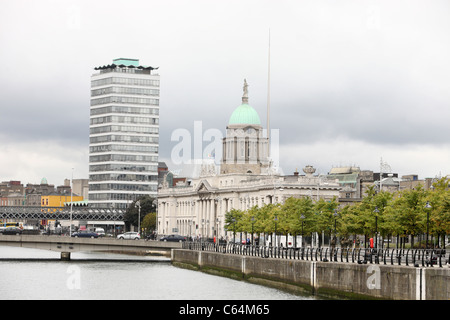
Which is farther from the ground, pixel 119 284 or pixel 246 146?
pixel 246 146

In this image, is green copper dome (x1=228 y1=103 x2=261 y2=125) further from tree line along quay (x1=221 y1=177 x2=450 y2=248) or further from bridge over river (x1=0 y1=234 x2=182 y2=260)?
tree line along quay (x1=221 y1=177 x2=450 y2=248)

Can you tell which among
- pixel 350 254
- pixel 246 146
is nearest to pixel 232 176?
pixel 246 146

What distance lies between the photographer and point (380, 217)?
77.7 metres

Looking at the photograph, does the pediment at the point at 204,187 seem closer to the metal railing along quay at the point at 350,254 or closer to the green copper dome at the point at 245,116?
the green copper dome at the point at 245,116

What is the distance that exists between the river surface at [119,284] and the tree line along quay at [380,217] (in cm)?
935

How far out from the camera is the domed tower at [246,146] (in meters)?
182

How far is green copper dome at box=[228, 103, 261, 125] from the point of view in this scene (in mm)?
184000

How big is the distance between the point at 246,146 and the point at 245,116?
19.0ft

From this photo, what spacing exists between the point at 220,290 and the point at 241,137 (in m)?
111

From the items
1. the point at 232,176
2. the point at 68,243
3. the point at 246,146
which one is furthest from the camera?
the point at 246,146

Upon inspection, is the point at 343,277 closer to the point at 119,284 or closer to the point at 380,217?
the point at 380,217

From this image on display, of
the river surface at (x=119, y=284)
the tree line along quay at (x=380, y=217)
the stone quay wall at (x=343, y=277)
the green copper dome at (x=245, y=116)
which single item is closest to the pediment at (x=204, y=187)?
the green copper dome at (x=245, y=116)

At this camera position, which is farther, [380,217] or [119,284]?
[119,284]
